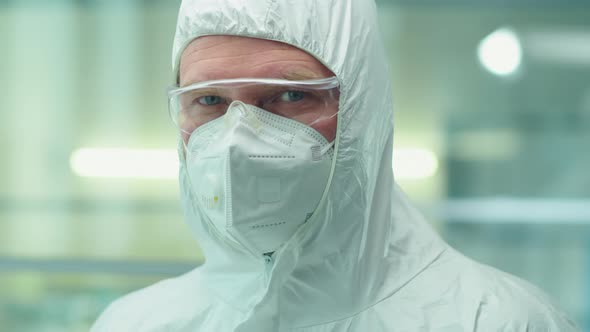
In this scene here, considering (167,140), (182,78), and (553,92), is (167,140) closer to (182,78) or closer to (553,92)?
(553,92)

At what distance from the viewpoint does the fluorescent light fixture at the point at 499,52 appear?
338 cm

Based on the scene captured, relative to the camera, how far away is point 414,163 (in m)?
3.33

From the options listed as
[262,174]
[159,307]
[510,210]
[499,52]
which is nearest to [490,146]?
[510,210]

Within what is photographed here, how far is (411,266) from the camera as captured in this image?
4.02ft

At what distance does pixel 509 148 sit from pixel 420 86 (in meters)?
0.52

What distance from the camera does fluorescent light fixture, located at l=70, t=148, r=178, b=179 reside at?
3.56 m

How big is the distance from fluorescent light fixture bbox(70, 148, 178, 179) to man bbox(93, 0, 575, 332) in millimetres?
2304

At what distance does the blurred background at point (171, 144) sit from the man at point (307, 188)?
6.77 ft

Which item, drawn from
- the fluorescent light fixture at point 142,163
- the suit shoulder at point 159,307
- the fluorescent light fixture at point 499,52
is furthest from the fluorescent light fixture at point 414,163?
the suit shoulder at point 159,307

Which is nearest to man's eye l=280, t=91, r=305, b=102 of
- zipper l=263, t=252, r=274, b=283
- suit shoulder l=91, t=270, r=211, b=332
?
zipper l=263, t=252, r=274, b=283

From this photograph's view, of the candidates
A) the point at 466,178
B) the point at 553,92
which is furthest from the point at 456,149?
the point at 553,92

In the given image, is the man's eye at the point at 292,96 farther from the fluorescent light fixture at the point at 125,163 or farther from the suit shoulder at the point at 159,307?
the fluorescent light fixture at the point at 125,163

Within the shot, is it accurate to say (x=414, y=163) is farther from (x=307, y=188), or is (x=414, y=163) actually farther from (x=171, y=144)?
(x=307, y=188)

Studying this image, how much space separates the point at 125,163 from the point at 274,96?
2620 millimetres
